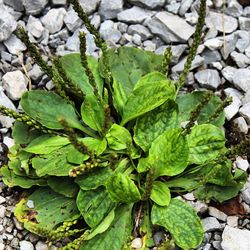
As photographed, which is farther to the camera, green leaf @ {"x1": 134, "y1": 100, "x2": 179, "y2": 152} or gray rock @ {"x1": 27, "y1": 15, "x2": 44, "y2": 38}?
gray rock @ {"x1": 27, "y1": 15, "x2": 44, "y2": 38}

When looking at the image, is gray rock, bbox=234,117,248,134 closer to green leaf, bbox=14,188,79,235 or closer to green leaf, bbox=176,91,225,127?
green leaf, bbox=176,91,225,127

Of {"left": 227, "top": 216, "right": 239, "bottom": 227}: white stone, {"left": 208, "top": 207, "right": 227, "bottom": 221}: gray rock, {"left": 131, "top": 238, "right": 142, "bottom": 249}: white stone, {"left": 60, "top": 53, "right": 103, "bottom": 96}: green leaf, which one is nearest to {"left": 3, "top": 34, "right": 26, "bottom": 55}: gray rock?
{"left": 60, "top": 53, "right": 103, "bottom": 96}: green leaf

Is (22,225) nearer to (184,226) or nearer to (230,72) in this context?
(184,226)

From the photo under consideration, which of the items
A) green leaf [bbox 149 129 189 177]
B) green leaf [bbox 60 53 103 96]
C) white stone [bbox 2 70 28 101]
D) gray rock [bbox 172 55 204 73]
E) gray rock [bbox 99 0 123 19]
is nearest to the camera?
green leaf [bbox 149 129 189 177]

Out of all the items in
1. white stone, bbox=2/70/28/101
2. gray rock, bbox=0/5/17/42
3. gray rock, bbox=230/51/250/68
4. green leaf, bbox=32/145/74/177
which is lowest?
green leaf, bbox=32/145/74/177

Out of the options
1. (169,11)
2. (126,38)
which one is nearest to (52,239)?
(126,38)

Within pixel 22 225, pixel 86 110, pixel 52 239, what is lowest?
pixel 22 225
